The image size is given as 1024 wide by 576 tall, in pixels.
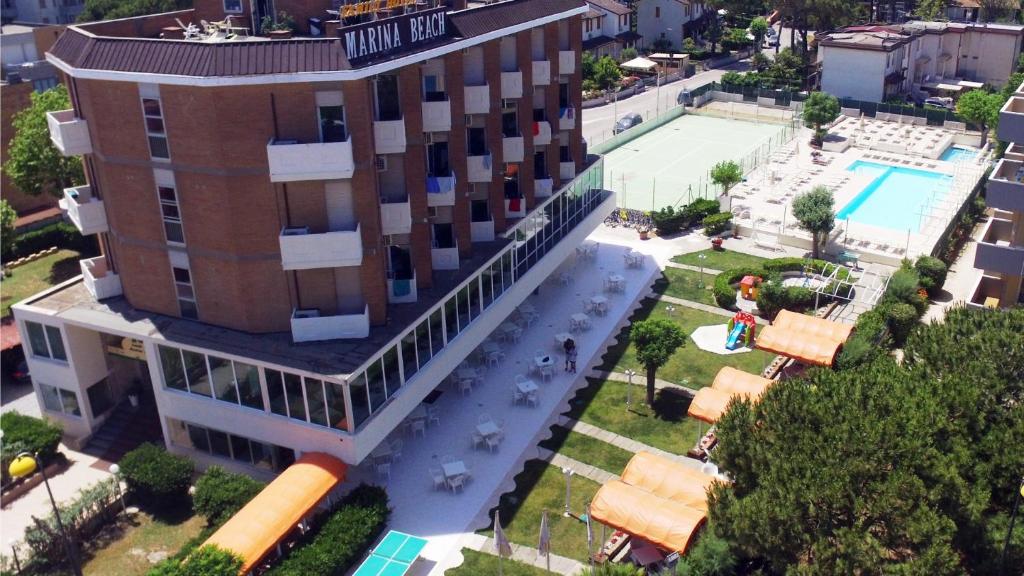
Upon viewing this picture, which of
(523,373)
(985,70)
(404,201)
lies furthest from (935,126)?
(404,201)

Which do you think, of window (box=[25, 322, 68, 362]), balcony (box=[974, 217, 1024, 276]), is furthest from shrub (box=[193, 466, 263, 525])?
balcony (box=[974, 217, 1024, 276])

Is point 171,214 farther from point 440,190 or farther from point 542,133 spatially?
point 542,133

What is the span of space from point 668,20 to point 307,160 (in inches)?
3837

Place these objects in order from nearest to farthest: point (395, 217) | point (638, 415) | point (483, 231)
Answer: point (395, 217) → point (638, 415) → point (483, 231)

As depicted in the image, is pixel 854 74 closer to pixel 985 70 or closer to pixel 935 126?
pixel 935 126

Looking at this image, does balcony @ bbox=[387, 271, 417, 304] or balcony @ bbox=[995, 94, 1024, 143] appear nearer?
balcony @ bbox=[387, 271, 417, 304]

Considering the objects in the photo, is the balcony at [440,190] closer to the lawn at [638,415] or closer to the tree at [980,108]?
the lawn at [638,415]

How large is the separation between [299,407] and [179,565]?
7361 millimetres

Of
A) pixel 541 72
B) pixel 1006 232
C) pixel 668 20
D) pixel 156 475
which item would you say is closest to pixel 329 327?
pixel 156 475

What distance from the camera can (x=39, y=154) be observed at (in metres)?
50.4

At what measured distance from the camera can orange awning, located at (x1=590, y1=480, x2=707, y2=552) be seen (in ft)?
88.8

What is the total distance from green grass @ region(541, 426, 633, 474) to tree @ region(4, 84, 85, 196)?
113ft

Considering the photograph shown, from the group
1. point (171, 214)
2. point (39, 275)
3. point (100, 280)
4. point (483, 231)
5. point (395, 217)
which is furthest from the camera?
point (39, 275)

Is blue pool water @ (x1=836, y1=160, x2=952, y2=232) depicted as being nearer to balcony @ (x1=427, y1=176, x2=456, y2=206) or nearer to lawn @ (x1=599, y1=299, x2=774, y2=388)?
lawn @ (x1=599, y1=299, x2=774, y2=388)
